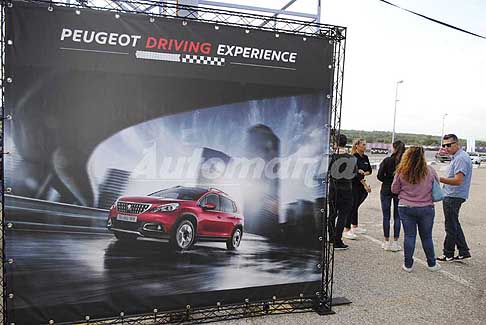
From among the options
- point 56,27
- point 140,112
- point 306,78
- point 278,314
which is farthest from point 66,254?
point 306,78

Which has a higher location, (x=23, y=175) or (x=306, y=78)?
(x=306, y=78)

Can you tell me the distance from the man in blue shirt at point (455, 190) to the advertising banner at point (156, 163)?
2.66m

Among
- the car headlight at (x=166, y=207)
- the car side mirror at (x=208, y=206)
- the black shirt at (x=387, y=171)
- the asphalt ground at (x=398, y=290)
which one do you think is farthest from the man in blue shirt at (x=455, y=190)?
the car headlight at (x=166, y=207)

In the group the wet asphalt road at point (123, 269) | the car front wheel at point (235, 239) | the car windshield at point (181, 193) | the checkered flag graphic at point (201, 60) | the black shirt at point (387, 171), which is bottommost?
the wet asphalt road at point (123, 269)

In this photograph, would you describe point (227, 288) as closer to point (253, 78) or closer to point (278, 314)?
point (278, 314)

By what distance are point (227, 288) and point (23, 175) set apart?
78.8 inches

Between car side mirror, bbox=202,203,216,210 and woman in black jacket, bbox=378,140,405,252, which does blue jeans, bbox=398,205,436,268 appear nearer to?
woman in black jacket, bbox=378,140,405,252

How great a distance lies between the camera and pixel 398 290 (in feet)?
16.2

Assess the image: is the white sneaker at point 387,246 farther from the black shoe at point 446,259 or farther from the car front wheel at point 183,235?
the car front wheel at point 183,235

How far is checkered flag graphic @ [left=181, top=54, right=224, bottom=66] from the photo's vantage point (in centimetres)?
366

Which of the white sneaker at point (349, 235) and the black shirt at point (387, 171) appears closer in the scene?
the black shirt at point (387, 171)

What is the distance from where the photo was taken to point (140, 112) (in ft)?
11.8

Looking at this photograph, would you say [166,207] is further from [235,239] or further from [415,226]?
[415,226]

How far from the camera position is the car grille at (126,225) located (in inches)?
142
